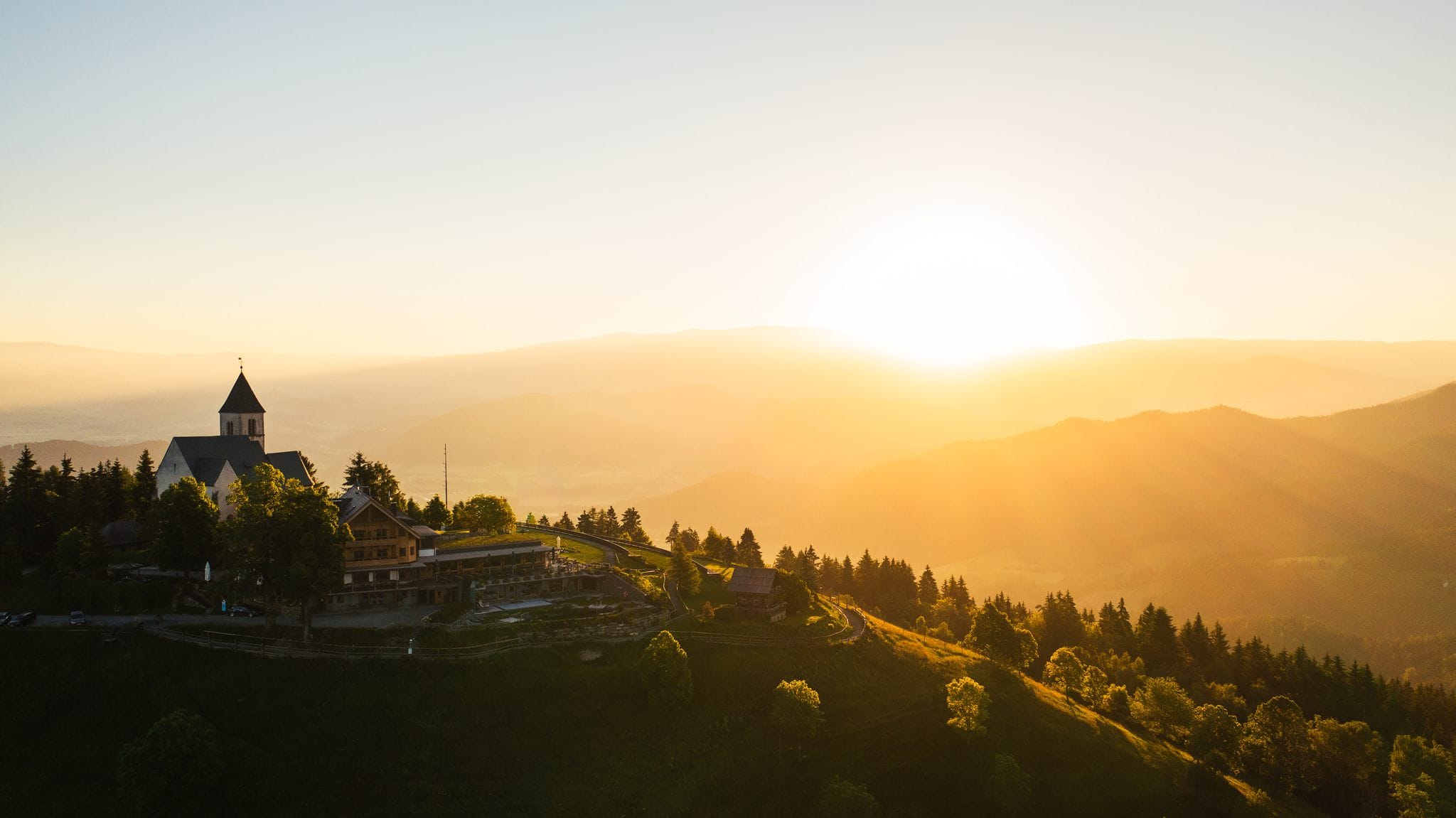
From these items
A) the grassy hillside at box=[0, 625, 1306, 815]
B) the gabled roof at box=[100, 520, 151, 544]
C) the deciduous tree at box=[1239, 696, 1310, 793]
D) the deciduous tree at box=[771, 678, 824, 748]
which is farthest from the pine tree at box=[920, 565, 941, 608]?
the gabled roof at box=[100, 520, 151, 544]

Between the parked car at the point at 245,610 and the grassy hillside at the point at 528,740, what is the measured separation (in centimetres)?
588

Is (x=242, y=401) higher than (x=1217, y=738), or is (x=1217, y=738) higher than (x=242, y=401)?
(x=242, y=401)

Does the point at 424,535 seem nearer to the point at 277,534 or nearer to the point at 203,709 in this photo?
the point at 277,534

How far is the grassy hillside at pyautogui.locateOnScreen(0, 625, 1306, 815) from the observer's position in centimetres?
4056

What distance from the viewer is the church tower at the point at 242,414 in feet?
282

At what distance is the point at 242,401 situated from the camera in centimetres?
8712

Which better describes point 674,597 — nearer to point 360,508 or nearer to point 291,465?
point 360,508

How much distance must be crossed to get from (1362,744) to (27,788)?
10308 cm

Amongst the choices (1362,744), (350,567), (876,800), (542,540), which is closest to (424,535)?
(350,567)

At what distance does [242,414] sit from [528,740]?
6269cm

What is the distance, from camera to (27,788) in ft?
124

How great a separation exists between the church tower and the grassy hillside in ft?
142

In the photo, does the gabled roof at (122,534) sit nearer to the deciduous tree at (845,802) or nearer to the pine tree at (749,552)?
the deciduous tree at (845,802)

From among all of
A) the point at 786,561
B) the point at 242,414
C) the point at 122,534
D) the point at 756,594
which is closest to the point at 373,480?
the point at 242,414
